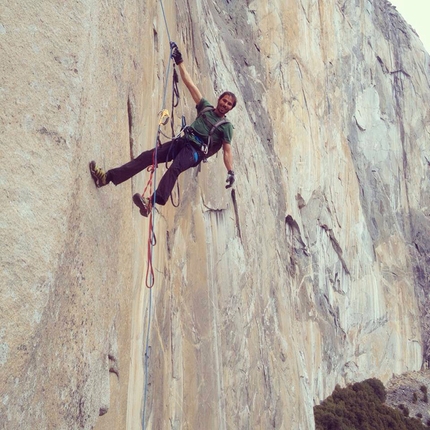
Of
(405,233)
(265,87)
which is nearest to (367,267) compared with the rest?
(405,233)

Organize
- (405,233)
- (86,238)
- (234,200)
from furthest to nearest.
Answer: (405,233)
(234,200)
(86,238)

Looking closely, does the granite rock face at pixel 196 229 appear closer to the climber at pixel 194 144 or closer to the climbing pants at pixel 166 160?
the climbing pants at pixel 166 160

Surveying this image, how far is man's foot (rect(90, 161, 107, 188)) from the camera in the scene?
4.91 m

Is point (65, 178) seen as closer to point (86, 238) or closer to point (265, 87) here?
point (86, 238)

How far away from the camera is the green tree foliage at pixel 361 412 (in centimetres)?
2138

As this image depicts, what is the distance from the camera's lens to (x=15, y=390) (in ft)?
11.8

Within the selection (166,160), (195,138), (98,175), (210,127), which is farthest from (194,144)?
(98,175)

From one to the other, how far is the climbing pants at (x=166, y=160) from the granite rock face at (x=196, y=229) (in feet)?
0.93

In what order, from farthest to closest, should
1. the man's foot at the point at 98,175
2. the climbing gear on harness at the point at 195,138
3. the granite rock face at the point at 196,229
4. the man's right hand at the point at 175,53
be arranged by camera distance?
the man's right hand at the point at 175,53
the climbing gear on harness at the point at 195,138
the man's foot at the point at 98,175
the granite rock face at the point at 196,229

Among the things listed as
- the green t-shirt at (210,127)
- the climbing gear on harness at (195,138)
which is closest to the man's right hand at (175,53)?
the green t-shirt at (210,127)

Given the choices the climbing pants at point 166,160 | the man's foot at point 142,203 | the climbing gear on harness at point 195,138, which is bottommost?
the man's foot at point 142,203

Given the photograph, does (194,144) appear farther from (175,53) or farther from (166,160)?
(175,53)

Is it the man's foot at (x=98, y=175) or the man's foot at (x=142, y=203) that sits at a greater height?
the man's foot at (x=142, y=203)

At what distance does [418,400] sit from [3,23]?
28446 mm
